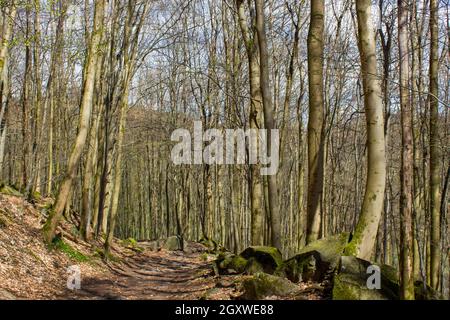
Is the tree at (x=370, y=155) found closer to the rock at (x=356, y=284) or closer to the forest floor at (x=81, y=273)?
the rock at (x=356, y=284)

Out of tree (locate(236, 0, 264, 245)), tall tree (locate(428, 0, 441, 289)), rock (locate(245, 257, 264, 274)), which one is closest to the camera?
rock (locate(245, 257, 264, 274))

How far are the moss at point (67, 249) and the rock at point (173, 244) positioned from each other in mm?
10520

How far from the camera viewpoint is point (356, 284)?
557cm

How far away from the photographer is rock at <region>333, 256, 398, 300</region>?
550cm

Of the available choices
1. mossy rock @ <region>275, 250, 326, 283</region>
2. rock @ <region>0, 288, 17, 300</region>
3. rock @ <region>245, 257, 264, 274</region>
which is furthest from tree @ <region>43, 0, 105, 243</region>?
mossy rock @ <region>275, 250, 326, 283</region>

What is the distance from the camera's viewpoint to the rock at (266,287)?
6.79 m

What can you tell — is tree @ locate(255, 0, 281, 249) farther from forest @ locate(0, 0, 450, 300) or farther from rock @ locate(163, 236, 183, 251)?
rock @ locate(163, 236, 183, 251)

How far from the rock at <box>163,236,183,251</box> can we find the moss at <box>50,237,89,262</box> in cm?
1052

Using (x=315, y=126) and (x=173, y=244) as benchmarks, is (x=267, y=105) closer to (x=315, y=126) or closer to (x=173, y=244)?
(x=315, y=126)

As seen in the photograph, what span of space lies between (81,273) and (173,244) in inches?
469
